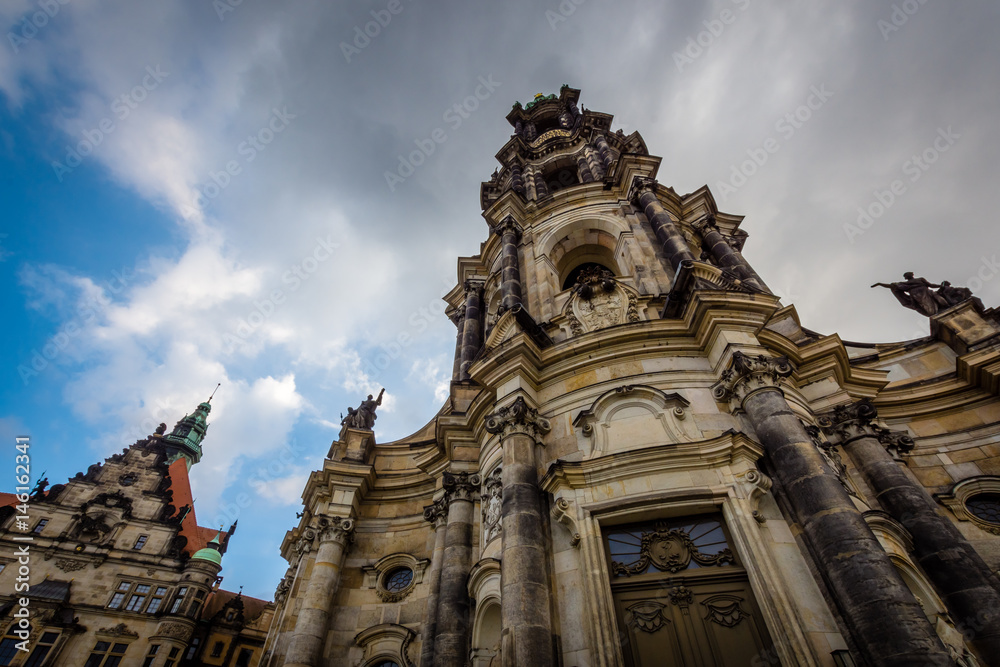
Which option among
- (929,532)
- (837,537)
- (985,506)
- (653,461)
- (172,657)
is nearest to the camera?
(837,537)

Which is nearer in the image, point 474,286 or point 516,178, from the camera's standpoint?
point 474,286

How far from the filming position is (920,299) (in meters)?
14.8

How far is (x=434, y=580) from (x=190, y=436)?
70.4 metres

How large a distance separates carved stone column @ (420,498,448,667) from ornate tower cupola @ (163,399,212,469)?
64.3m

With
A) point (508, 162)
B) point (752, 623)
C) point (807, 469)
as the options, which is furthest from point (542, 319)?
point (508, 162)

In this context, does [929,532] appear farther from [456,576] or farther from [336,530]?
[336,530]

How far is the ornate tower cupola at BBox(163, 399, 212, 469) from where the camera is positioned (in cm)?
6412

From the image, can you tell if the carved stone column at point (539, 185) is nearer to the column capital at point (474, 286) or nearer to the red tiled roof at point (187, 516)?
the column capital at point (474, 286)

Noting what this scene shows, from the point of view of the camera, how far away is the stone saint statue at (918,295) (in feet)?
47.5

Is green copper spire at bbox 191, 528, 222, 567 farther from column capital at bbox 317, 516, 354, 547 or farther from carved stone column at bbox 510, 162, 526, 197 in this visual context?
carved stone column at bbox 510, 162, 526, 197

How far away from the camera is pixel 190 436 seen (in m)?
67.4

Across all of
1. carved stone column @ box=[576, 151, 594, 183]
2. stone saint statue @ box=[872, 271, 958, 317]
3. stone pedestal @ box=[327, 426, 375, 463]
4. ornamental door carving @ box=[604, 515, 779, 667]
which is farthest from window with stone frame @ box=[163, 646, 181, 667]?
stone saint statue @ box=[872, 271, 958, 317]

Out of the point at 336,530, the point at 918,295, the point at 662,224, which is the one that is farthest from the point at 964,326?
the point at 336,530

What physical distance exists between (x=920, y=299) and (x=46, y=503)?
55272 mm
